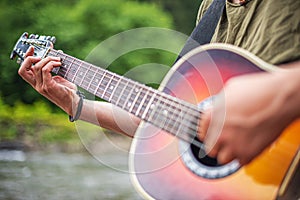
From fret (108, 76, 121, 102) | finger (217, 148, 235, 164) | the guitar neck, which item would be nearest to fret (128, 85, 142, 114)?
the guitar neck

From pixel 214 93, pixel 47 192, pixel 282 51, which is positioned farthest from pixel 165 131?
pixel 47 192

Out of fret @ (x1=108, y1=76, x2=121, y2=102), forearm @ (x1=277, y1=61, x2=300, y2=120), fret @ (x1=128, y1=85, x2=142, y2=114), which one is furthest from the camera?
fret @ (x1=108, y1=76, x2=121, y2=102)

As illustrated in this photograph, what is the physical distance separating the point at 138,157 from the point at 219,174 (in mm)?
287

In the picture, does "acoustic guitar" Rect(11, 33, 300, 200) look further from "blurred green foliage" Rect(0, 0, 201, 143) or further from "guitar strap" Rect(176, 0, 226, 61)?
"blurred green foliage" Rect(0, 0, 201, 143)

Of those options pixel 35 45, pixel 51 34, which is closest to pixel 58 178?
pixel 51 34

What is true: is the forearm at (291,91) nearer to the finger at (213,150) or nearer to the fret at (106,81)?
the finger at (213,150)

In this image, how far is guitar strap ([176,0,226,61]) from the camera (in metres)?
1.85

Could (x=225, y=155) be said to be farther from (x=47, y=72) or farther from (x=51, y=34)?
(x=51, y=34)

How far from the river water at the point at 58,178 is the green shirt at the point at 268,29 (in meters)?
3.75

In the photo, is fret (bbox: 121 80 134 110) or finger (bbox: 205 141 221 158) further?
fret (bbox: 121 80 134 110)

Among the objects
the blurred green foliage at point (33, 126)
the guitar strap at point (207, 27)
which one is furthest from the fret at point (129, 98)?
the blurred green foliage at point (33, 126)

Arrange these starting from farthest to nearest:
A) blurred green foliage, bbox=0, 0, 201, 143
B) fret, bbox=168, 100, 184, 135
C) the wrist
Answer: blurred green foliage, bbox=0, 0, 201, 143
the wrist
fret, bbox=168, 100, 184, 135

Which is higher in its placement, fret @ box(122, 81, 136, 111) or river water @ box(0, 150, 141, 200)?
fret @ box(122, 81, 136, 111)

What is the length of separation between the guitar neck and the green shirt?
0.24m
